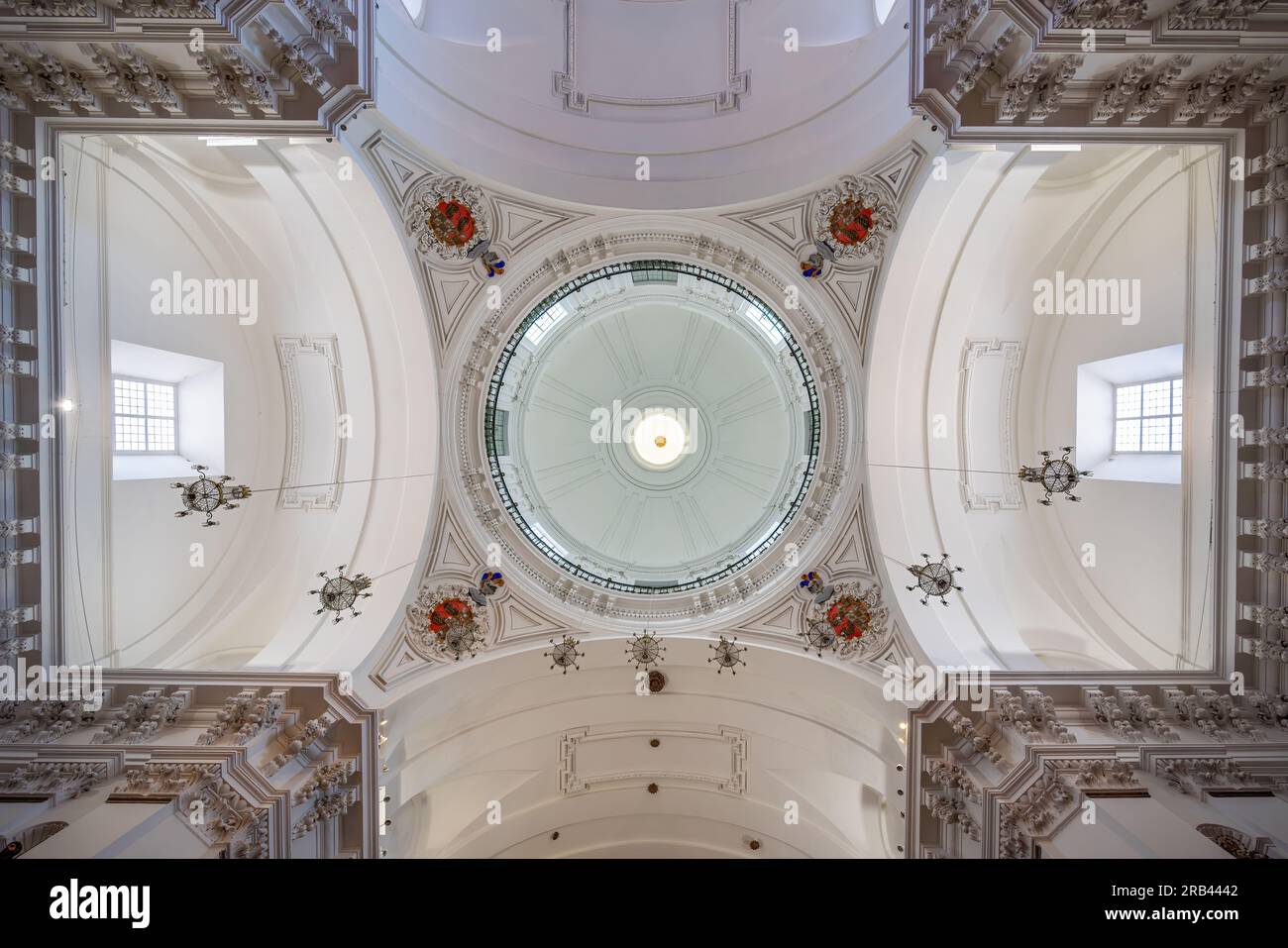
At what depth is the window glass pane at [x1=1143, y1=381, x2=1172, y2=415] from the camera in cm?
1023

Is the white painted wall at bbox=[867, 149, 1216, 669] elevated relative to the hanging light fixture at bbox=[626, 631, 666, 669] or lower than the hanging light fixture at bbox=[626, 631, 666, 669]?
elevated

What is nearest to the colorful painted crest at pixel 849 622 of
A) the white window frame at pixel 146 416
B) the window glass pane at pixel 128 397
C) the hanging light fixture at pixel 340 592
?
the hanging light fixture at pixel 340 592

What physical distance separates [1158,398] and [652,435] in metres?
10.5

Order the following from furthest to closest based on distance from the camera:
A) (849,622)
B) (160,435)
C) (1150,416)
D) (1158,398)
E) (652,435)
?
(652,435) → (849,622) → (160,435) → (1150,416) → (1158,398)

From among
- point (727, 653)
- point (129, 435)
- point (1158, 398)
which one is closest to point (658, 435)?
point (727, 653)

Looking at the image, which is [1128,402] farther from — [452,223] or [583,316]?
[452,223]

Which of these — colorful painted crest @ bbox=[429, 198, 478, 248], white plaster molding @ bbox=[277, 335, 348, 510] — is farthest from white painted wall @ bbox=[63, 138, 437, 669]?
colorful painted crest @ bbox=[429, 198, 478, 248]

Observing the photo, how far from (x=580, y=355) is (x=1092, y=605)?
1197 centimetres

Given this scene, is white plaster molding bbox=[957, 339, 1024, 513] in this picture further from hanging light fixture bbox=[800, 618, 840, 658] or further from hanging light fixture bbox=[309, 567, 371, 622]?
hanging light fixture bbox=[309, 567, 371, 622]

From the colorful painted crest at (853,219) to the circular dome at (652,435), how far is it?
198cm

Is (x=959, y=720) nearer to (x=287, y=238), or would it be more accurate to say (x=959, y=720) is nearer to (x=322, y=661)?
(x=322, y=661)

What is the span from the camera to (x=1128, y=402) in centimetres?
1103

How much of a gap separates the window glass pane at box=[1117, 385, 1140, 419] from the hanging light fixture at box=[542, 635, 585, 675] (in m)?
10.8
